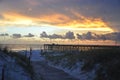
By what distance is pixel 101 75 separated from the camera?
104 ft

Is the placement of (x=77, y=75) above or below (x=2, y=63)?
below

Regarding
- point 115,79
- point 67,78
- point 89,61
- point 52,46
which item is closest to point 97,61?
point 89,61

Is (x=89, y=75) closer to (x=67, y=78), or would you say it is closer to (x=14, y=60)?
(x=67, y=78)

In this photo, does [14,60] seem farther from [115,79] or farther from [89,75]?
[89,75]

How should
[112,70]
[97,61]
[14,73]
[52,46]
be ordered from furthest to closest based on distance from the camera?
[52,46] < [97,61] < [112,70] < [14,73]

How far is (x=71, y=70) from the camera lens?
42.1 metres

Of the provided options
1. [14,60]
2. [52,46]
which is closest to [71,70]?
[14,60]

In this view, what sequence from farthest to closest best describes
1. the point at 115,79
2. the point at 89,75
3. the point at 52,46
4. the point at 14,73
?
the point at 52,46 < the point at 89,75 < the point at 115,79 < the point at 14,73

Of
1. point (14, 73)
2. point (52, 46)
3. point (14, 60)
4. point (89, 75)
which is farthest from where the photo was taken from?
point (52, 46)

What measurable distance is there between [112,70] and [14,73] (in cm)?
1389

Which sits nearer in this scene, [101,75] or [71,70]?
[101,75]

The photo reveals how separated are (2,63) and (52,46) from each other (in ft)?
321

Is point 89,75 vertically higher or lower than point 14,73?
lower

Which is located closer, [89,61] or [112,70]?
[112,70]
